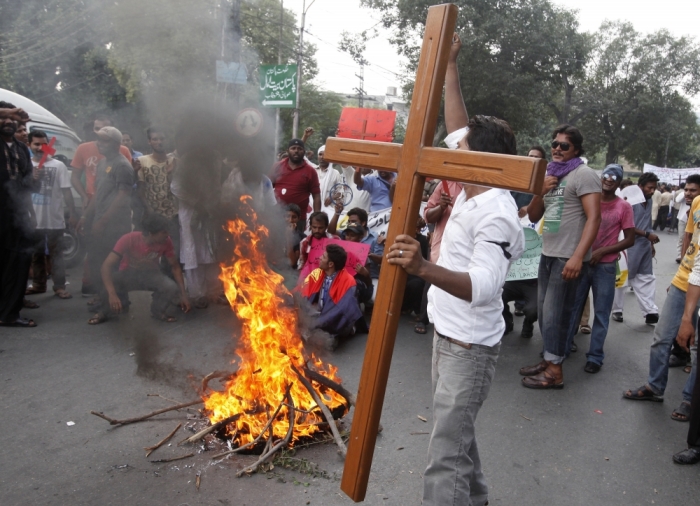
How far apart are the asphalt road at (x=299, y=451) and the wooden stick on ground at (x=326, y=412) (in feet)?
0.32

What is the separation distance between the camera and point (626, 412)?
173 inches

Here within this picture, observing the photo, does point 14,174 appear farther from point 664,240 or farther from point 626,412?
point 664,240

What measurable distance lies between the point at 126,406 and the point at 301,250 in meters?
3.23

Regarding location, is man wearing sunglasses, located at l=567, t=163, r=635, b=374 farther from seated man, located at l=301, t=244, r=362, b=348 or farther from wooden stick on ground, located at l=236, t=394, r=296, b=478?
wooden stick on ground, located at l=236, t=394, r=296, b=478

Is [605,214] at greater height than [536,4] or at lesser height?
lesser

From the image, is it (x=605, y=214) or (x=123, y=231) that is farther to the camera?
(x=123, y=231)

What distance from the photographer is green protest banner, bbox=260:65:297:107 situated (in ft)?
33.9

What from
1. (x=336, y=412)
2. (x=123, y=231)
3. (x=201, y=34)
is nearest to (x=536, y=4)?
(x=201, y=34)

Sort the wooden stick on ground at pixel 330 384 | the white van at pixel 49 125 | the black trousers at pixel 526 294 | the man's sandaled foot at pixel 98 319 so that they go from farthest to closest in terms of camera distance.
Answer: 1. the white van at pixel 49 125
2. the black trousers at pixel 526 294
3. the man's sandaled foot at pixel 98 319
4. the wooden stick on ground at pixel 330 384

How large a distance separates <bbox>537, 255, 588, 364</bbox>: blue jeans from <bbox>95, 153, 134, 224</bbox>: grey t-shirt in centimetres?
475

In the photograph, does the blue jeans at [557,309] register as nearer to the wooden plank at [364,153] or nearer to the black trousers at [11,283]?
the wooden plank at [364,153]

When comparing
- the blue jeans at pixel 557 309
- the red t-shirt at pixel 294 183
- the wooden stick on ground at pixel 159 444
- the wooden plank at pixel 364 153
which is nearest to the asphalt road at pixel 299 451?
the wooden stick on ground at pixel 159 444

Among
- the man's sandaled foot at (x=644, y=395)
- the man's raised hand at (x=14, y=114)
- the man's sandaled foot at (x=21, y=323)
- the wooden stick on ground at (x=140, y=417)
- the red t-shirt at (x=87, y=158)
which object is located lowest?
the man's sandaled foot at (x=21, y=323)

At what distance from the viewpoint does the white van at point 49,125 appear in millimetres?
9438
